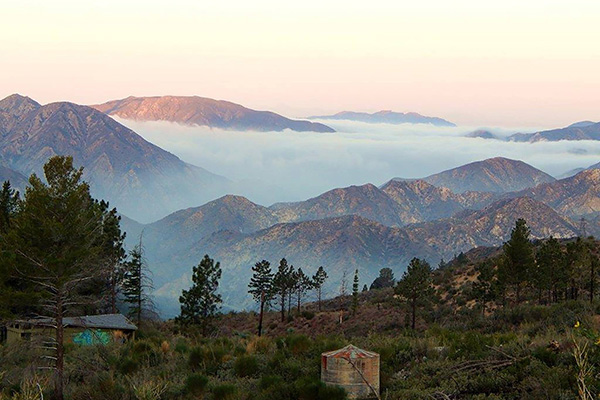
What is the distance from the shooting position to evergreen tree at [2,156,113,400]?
89.0 ft

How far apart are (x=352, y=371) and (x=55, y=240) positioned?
13969 millimetres

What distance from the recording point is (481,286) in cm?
5428

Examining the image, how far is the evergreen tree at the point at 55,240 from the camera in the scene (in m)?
27.1

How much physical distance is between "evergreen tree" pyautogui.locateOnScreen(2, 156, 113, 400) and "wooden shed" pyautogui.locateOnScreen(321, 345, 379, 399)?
38.5ft


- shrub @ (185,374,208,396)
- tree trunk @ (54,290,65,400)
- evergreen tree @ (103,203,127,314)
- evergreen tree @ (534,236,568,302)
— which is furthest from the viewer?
evergreen tree @ (103,203,127,314)

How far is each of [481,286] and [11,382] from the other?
123ft

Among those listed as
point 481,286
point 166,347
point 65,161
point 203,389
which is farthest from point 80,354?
point 481,286

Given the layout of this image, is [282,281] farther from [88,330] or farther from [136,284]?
[88,330]

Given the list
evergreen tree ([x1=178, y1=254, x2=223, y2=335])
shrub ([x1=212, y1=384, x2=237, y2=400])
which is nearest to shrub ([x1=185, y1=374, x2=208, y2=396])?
shrub ([x1=212, y1=384, x2=237, y2=400])

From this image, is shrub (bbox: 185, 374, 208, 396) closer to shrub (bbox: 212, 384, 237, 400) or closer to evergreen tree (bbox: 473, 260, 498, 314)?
shrub (bbox: 212, 384, 237, 400)

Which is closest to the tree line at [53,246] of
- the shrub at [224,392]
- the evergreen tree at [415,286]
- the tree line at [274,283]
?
the shrub at [224,392]

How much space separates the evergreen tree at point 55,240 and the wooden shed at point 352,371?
1174 cm

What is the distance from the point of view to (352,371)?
19531mm

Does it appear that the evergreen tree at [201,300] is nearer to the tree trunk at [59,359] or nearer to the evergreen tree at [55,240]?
the evergreen tree at [55,240]
